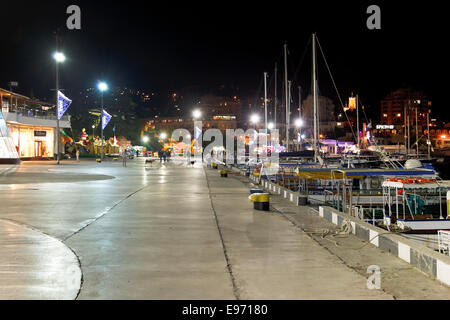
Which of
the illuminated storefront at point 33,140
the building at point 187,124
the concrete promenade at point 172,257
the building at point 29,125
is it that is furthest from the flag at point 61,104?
the building at point 187,124

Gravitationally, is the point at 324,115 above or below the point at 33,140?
above

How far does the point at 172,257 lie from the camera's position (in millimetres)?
8703

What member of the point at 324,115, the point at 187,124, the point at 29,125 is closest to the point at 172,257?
the point at 29,125

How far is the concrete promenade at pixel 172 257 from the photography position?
6.51 metres

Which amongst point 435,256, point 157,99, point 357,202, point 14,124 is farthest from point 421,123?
point 435,256

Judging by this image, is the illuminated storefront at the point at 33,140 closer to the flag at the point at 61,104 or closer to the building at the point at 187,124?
the flag at the point at 61,104

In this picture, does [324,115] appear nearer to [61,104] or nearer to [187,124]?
[187,124]

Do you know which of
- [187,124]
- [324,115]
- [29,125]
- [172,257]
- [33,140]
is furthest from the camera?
[187,124]

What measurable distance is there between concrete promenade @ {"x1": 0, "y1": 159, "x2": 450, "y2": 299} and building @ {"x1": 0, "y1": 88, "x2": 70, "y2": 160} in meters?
44.1

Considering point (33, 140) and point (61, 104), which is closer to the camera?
point (61, 104)

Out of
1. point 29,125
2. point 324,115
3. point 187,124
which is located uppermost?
point 324,115

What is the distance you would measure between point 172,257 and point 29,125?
59.0 meters
